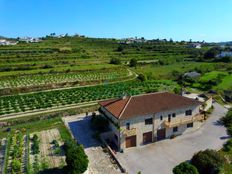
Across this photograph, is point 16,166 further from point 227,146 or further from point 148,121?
point 227,146

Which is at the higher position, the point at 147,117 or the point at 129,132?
the point at 147,117

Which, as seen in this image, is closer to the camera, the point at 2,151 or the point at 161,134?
the point at 2,151

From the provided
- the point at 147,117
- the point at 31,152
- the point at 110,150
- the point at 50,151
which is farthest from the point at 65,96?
the point at 147,117

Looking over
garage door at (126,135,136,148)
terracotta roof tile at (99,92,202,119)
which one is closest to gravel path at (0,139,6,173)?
terracotta roof tile at (99,92,202,119)

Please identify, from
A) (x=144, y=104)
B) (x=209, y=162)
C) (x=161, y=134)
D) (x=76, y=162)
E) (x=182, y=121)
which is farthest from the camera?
(x=182, y=121)

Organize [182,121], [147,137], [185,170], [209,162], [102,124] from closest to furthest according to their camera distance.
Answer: [185,170] < [209,162] < [147,137] < [182,121] < [102,124]

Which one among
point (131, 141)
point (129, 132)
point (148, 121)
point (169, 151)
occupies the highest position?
point (148, 121)

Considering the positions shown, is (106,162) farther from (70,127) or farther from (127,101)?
(70,127)

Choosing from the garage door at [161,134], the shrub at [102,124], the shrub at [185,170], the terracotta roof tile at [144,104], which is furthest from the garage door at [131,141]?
the shrub at [185,170]
